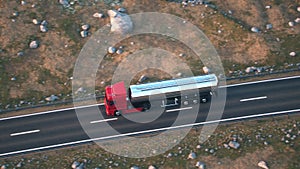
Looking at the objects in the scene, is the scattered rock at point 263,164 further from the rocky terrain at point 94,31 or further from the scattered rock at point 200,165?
the rocky terrain at point 94,31

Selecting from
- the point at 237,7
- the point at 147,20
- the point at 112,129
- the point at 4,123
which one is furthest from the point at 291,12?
the point at 4,123

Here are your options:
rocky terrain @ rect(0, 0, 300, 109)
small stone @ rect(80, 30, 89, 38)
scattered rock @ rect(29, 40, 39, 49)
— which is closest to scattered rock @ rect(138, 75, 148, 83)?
rocky terrain @ rect(0, 0, 300, 109)

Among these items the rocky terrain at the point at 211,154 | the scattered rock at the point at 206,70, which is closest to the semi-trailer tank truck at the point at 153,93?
the rocky terrain at the point at 211,154

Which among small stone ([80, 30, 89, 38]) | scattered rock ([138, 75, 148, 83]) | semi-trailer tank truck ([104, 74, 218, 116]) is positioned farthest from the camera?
Result: small stone ([80, 30, 89, 38])

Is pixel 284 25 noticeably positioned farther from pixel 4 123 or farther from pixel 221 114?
pixel 4 123

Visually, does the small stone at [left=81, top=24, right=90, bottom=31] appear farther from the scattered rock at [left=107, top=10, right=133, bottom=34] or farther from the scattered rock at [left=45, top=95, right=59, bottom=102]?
the scattered rock at [left=45, top=95, right=59, bottom=102]

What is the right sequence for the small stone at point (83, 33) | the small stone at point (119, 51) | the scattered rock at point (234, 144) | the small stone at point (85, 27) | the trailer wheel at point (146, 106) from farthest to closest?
the small stone at point (85, 27)
the small stone at point (83, 33)
the small stone at point (119, 51)
the trailer wheel at point (146, 106)
the scattered rock at point (234, 144)
